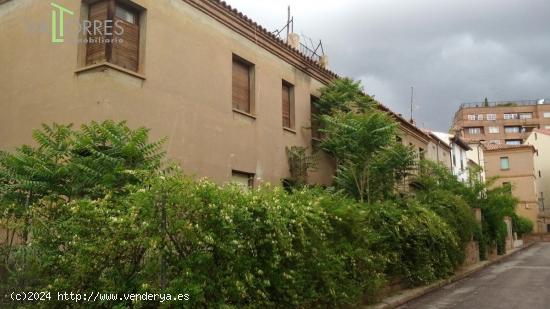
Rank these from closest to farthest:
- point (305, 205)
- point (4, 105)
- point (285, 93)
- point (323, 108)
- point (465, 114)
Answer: point (305, 205) → point (4, 105) → point (285, 93) → point (323, 108) → point (465, 114)

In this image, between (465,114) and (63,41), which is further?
(465,114)

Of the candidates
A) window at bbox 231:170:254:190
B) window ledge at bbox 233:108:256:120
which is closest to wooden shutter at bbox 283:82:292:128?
window ledge at bbox 233:108:256:120

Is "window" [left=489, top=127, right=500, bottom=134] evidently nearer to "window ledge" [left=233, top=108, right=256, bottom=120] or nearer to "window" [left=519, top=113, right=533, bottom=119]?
"window" [left=519, top=113, right=533, bottom=119]

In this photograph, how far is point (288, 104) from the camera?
1590cm

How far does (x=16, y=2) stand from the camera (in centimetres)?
1162

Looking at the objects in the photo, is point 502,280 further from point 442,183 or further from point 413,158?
point 442,183

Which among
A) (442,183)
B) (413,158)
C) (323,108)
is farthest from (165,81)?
(442,183)

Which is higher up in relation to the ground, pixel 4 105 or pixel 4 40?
pixel 4 40

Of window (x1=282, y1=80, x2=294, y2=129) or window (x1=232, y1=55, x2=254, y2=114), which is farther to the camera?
window (x1=282, y1=80, x2=294, y2=129)

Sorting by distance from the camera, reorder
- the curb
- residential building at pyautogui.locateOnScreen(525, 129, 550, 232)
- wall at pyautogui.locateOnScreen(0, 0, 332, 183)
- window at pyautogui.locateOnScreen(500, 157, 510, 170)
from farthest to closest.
Result: residential building at pyautogui.locateOnScreen(525, 129, 550, 232)
window at pyautogui.locateOnScreen(500, 157, 510, 170)
wall at pyautogui.locateOnScreen(0, 0, 332, 183)
the curb

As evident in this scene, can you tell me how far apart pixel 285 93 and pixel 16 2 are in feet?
25.8

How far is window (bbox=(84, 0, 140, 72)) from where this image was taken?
10.1 m

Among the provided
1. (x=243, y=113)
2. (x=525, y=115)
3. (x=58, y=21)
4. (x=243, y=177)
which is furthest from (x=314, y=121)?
(x=525, y=115)

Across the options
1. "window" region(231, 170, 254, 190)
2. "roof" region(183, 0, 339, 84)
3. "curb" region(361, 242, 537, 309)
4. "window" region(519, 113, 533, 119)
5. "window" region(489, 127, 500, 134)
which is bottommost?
"curb" region(361, 242, 537, 309)
